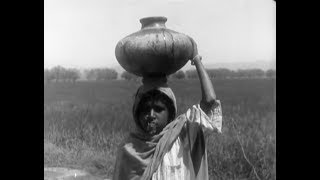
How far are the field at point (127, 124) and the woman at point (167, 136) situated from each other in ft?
A: 7.36

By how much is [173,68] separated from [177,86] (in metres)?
2.37

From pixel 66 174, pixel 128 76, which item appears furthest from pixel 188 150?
pixel 66 174

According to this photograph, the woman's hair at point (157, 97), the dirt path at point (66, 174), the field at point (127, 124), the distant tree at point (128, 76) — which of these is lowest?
the dirt path at point (66, 174)

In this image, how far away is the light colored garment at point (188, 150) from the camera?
2.54 m

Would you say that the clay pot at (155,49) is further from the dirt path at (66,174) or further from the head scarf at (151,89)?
the dirt path at (66,174)

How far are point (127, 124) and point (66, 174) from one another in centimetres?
110

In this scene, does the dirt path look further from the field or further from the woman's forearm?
the woman's forearm

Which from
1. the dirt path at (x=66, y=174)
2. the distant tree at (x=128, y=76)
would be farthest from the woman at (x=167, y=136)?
the dirt path at (x=66, y=174)

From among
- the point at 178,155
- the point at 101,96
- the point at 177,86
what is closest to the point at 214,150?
the point at 177,86

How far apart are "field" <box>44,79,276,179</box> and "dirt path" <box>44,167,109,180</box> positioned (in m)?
0.13

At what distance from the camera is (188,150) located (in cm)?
261

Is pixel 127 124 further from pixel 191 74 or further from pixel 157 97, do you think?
pixel 157 97

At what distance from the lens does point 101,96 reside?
6289mm

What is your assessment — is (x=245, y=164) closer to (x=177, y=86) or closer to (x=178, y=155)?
(x=177, y=86)
